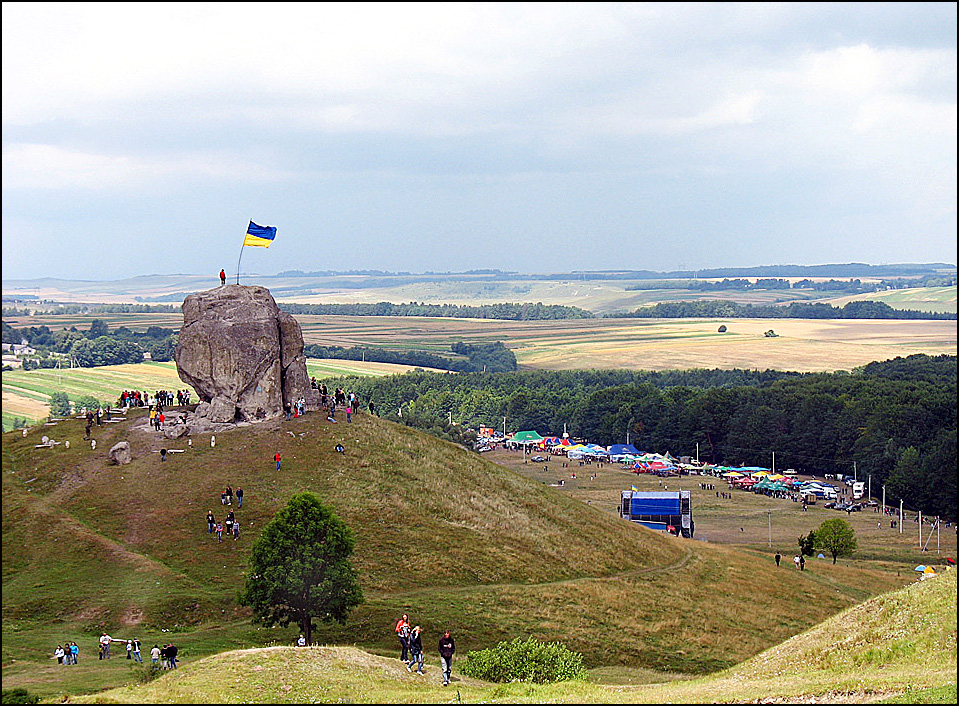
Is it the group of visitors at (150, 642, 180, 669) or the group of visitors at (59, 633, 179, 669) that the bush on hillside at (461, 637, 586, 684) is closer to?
the group of visitors at (150, 642, 180, 669)

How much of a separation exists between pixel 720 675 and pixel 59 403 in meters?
150

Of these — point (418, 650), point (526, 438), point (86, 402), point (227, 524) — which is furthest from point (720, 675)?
point (86, 402)

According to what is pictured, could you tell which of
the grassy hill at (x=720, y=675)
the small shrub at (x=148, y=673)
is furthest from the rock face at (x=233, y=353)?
the grassy hill at (x=720, y=675)

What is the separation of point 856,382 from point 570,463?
5807 cm

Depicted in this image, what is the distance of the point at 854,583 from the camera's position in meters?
78.7

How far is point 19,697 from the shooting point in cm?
3366

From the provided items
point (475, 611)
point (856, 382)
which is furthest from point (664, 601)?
point (856, 382)

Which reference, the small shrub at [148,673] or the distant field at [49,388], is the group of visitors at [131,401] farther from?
the distant field at [49,388]

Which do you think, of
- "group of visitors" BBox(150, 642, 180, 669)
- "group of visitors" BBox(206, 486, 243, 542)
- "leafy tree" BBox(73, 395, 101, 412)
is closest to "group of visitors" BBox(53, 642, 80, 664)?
"group of visitors" BBox(150, 642, 180, 669)

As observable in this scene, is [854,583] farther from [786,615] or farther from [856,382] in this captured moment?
[856,382]

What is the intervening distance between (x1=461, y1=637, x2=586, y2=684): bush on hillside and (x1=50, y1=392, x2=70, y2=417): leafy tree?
421 feet

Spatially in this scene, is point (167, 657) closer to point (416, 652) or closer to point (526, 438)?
point (416, 652)

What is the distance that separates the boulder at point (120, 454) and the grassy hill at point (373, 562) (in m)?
0.83

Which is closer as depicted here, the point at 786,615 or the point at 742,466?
the point at 786,615
